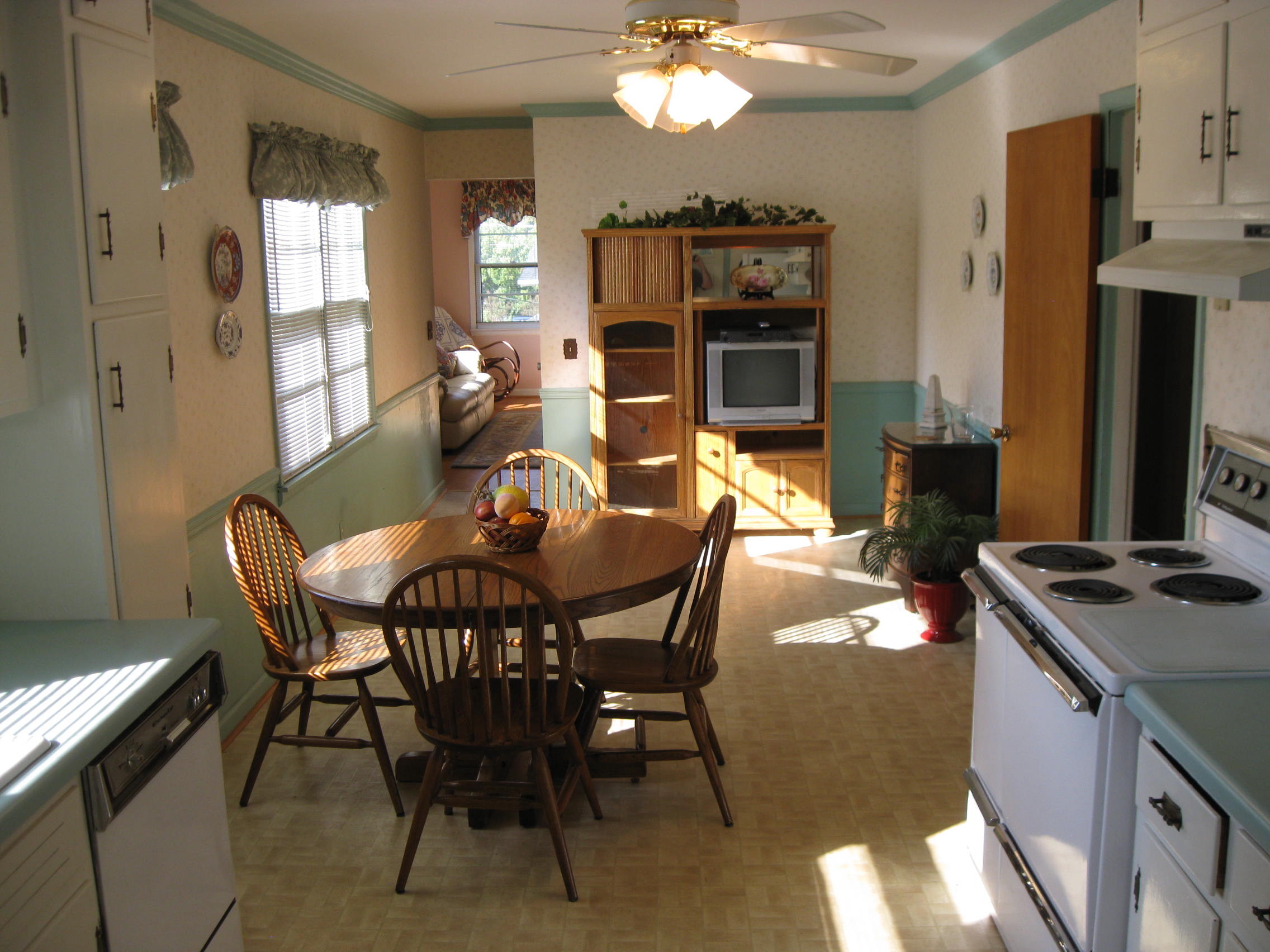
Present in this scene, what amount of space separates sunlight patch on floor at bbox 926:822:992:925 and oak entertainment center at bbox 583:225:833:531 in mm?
3182

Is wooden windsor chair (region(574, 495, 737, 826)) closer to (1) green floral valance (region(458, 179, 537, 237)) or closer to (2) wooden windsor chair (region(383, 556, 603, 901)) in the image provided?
(2) wooden windsor chair (region(383, 556, 603, 901))

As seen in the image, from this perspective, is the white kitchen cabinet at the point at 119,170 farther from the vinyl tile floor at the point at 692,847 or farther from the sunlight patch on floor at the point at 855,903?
the sunlight patch on floor at the point at 855,903

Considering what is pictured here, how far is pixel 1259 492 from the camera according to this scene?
247cm

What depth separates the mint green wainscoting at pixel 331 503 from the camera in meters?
3.75

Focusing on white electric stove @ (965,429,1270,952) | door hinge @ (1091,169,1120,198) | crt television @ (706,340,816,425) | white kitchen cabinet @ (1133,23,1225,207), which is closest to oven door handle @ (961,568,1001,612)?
white electric stove @ (965,429,1270,952)

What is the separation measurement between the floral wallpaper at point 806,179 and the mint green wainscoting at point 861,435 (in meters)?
0.17

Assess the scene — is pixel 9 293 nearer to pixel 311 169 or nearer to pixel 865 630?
pixel 311 169

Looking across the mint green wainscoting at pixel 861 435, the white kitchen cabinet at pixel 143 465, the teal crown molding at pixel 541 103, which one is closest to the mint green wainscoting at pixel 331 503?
the white kitchen cabinet at pixel 143 465

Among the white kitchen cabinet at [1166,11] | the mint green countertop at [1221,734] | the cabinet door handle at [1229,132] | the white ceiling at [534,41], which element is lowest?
the mint green countertop at [1221,734]

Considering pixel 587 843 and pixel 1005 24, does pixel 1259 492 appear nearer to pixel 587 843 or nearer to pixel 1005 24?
pixel 587 843

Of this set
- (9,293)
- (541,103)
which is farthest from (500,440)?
(9,293)

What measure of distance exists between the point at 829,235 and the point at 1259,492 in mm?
3733

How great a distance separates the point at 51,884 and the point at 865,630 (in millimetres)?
3498

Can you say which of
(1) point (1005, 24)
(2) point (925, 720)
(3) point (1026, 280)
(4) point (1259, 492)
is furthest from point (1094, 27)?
(2) point (925, 720)
